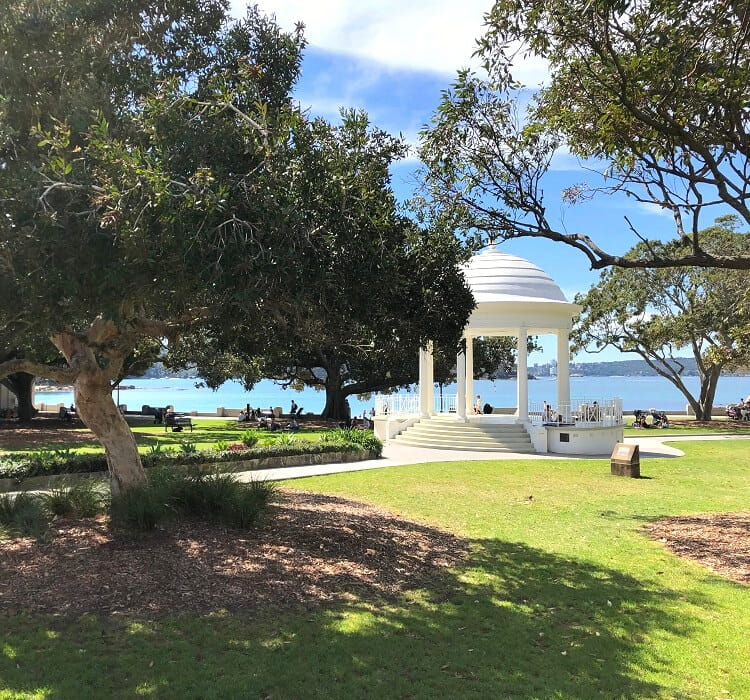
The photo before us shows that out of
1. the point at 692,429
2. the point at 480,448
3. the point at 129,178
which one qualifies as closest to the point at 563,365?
the point at 480,448

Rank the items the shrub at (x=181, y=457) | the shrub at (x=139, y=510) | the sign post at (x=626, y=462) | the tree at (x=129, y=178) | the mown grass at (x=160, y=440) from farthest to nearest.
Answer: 1. the mown grass at (x=160, y=440)
2. the sign post at (x=626, y=462)
3. the shrub at (x=181, y=457)
4. the shrub at (x=139, y=510)
5. the tree at (x=129, y=178)

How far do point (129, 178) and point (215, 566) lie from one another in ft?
14.1

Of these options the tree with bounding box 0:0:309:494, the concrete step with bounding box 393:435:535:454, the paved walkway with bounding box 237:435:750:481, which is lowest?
the paved walkway with bounding box 237:435:750:481

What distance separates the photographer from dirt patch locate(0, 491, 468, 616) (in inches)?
248

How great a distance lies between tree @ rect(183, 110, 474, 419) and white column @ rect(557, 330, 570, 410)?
16.4 m

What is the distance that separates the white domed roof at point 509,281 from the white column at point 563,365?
5.05ft

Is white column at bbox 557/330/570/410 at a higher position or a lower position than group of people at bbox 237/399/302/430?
higher

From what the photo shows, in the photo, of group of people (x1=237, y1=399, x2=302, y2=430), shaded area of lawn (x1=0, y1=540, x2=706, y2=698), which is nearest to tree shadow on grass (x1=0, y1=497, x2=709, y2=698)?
shaded area of lawn (x1=0, y1=540, x2=706, y2=698)

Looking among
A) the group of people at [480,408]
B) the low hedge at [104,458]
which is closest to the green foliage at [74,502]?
the low hedge at [104,458]

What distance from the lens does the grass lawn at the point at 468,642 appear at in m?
4.71

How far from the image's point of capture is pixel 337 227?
6391mm

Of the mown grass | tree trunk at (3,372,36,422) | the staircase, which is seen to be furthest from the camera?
tree trunk at (3,372,36,422)

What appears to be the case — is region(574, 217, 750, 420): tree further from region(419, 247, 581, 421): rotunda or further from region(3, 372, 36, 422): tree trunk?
region(3, 372, 36, 422): tree trunk

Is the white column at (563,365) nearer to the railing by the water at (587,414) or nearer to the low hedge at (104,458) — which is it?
the railing by the water at (587,414)
